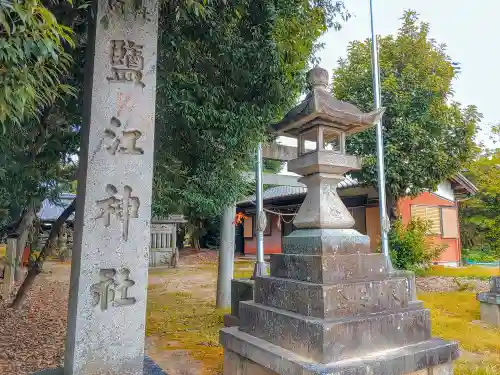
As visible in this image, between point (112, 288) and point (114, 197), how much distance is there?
895mm

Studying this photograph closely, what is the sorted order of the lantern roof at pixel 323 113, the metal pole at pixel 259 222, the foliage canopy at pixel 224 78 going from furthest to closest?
the metal pole at pixel 259 222, the foliage canopy at pixel 224 78, the lantern roof at pixel 323 113

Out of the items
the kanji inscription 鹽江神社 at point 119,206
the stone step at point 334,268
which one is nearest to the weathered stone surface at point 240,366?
the stone step at point 334,268

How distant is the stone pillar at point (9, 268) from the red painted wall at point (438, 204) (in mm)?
13808

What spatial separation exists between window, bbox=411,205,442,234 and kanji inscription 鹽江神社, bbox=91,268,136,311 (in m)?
14.0

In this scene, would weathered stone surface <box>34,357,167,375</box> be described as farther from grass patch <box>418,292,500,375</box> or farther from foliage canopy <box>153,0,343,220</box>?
grass patch <box>418,292,500,375</box>

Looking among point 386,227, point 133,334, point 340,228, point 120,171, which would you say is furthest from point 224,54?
point 386,227

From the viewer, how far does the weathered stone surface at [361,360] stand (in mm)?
2621

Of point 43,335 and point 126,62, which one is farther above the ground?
point 126,62

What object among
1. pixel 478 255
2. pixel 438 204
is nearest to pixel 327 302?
pixel 438 204

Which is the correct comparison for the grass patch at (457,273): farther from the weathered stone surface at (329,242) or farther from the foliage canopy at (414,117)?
the weathered stone surface at (329,242)

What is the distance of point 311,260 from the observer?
312cm

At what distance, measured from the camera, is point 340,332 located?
2.74m

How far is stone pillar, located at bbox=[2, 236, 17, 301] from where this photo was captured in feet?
29.9

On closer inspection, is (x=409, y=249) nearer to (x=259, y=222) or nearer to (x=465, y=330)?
(x=465, y=330)
